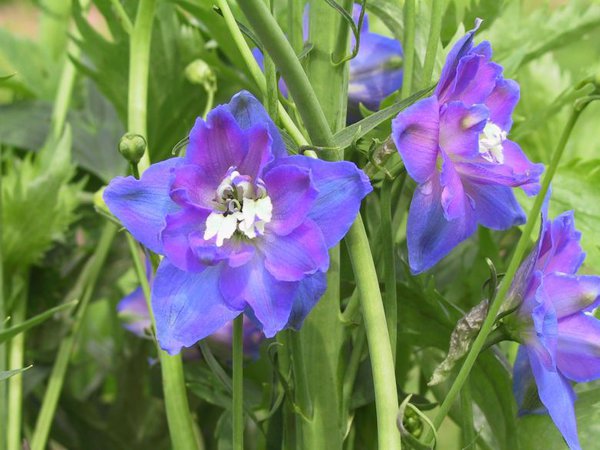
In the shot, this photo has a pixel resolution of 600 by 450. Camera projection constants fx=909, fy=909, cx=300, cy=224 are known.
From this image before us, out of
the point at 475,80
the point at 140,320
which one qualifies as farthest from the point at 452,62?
the point at 140,320

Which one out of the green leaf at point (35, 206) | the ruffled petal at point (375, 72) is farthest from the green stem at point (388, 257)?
the green leaf at point (35, 206)

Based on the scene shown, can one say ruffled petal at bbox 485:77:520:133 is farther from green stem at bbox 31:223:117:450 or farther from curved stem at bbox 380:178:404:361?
green stem at bbox 31:223:117:450

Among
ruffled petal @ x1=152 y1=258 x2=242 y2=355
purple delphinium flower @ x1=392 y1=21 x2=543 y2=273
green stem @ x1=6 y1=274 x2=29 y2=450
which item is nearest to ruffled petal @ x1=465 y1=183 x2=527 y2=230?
purple delphinium flower @ x1=392 y1=21 x2=543 y2=273

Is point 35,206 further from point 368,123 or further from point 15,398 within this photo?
point 368,123

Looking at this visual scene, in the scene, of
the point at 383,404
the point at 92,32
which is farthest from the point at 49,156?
the point at 383,404

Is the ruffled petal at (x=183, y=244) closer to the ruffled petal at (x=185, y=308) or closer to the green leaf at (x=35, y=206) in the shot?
the ruffled petal at (x=185, y=308)
